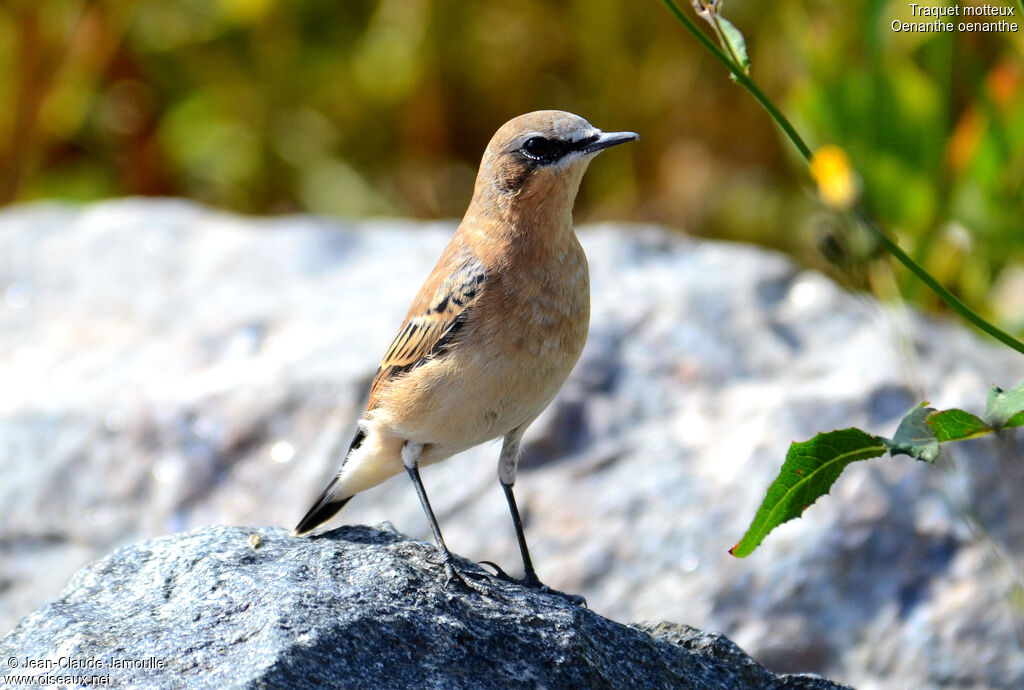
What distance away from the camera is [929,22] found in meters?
7.75

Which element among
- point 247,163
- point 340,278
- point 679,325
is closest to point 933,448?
point 679,325

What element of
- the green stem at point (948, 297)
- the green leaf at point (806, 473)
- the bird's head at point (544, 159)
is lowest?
the green leaf at point (806, 473)

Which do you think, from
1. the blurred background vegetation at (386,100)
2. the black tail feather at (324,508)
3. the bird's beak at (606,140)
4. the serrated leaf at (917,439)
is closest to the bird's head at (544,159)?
the bird's beak at (606,140)

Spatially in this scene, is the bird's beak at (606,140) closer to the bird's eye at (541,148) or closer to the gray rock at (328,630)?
the bird's eye at (541,148)

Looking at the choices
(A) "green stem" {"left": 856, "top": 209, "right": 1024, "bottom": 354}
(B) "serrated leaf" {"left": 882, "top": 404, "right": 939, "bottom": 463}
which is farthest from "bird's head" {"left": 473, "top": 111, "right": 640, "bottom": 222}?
(B) "serrated leaf" {"left": 882, "top": 404, "right": 939, "bottom": 463}

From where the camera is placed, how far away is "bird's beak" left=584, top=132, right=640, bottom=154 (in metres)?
4.09

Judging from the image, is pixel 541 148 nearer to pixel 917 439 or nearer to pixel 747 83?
pixel 747 83

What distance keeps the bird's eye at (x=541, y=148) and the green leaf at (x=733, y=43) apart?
4.05 feet

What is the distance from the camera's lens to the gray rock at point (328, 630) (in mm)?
3127

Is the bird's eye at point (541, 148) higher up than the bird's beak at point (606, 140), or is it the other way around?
the bird's eye at point (541, 148)

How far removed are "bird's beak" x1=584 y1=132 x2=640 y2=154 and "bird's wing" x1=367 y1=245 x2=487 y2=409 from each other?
603mm

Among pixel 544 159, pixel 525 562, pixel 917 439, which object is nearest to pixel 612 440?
pixel 525 562

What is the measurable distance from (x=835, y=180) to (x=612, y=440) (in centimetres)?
356

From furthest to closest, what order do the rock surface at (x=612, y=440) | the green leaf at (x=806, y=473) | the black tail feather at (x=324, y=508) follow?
1. the rock surface at (x=612, y=440)
2. the black tail feather at (x=324, y=508)
3. the green leaf at (x=806, y=473)
